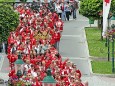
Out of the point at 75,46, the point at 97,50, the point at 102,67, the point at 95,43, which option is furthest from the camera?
the point at 95,43

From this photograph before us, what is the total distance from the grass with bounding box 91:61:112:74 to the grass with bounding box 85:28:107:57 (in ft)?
6.55

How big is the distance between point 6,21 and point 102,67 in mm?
4911

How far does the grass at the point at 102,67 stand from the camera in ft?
78.9

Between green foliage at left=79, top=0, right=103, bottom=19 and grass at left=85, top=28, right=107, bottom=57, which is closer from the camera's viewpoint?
grass at left=85, top=28, right=107, bottom=57

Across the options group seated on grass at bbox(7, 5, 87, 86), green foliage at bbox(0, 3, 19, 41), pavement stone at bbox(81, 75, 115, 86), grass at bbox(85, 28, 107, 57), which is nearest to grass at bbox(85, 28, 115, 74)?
grass at bbox(85, 28, 107, 57)

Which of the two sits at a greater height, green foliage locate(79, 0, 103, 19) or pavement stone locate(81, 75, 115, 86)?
green foliage locate(79, 0, 103, 19)

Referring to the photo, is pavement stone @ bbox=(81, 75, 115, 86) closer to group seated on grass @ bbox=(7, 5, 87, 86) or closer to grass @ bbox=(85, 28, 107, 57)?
group seated on grass @ bbox=(7, 5, 87, 86)

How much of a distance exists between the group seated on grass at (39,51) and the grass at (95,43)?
209cm

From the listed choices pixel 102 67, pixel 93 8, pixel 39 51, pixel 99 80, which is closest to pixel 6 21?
pixel 39 51

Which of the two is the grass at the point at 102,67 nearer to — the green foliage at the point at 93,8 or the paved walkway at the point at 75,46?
the paved walkway at the point at 75,46

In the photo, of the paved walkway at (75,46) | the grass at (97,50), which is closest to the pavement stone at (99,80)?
the paved walkway at (75,46)

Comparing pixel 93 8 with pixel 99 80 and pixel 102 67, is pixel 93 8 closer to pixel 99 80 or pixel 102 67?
pixel 102 67

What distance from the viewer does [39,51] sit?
74.5ft

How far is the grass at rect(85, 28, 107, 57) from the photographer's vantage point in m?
28.5
